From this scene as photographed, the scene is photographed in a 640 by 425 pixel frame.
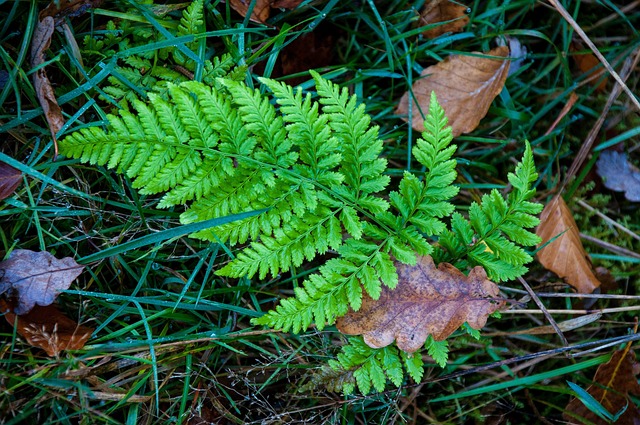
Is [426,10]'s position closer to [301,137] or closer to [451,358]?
[301,137]

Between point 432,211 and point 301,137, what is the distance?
71cm

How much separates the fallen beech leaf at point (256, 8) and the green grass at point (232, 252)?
0.05 metres

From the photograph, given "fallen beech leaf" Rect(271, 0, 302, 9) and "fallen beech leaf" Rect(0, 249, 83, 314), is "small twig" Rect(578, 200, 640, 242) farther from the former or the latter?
"fallen beech leaf" Rect(0, 249, 83, 314)

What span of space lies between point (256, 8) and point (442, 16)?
43.9 inches

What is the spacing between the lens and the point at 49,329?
8.95ft

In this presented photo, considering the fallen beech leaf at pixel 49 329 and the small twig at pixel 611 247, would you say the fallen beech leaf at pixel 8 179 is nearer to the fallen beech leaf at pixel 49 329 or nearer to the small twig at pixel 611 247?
the fallen beech leaf at pixel 49 329

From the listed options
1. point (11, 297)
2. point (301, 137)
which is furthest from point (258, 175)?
point (11, 297)

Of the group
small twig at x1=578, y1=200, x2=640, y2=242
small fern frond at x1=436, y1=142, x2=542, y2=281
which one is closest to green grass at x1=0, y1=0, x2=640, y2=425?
small twig at x1=578, y1=200, x2=640, y2=242

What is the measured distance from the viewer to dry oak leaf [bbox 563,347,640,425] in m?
3.12

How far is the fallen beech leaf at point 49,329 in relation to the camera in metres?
2.64

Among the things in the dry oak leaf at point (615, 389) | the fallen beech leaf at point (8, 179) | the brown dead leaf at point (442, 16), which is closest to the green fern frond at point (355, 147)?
the brown dead leaf at point (442, 16)

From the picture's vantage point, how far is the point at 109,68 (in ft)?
9.08

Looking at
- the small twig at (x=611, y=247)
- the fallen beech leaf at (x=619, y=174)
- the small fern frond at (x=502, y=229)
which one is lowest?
the small twig at (x=611, y=247)

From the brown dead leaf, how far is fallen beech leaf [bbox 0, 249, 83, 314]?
2392 millimetres
